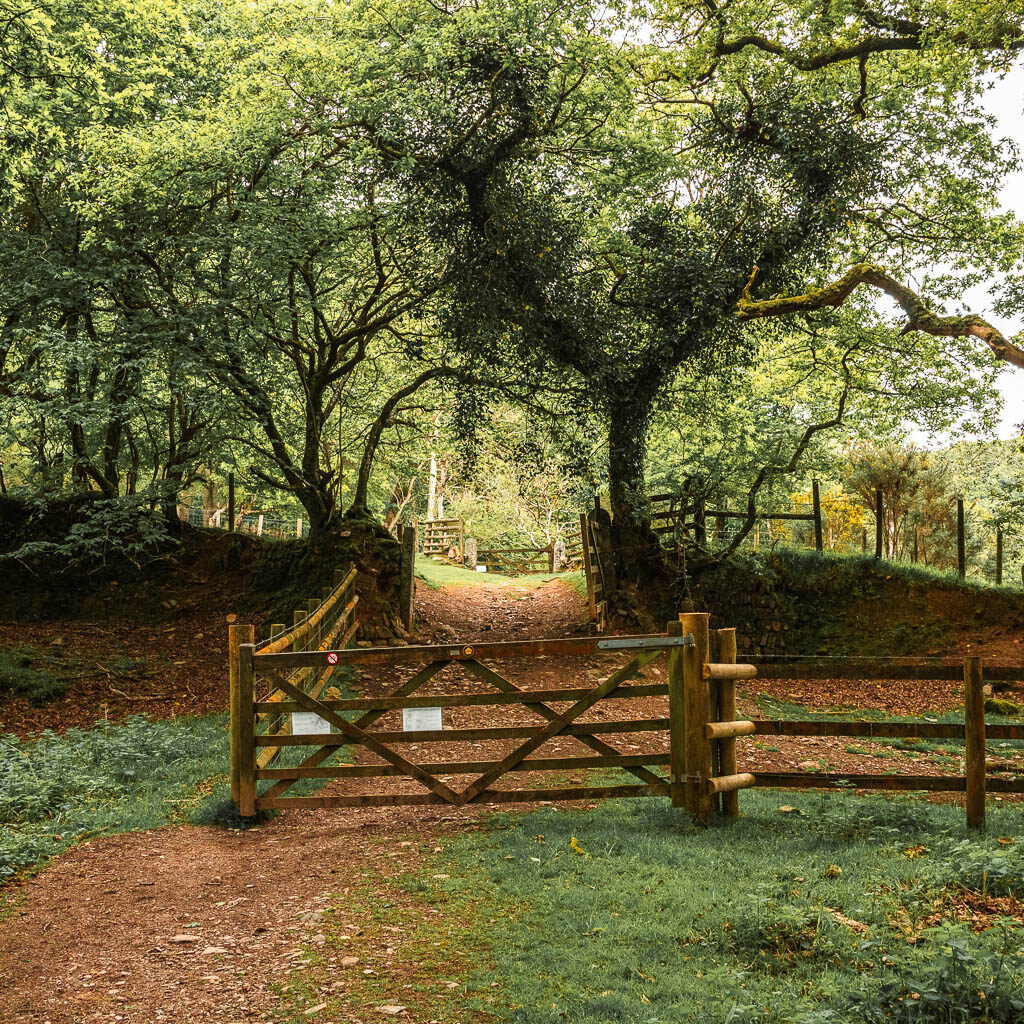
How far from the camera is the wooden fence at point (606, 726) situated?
6945 mm

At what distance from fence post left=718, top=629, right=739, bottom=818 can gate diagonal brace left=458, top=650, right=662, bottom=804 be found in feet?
1.80

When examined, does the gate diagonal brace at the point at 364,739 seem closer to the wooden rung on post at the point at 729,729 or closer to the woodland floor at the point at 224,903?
the woodland floor at the point at 224,903

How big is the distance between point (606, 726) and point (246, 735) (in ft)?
10.1

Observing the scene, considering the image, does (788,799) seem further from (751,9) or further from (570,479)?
(751,9)

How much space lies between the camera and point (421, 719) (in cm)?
753

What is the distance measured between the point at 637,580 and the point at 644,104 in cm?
991

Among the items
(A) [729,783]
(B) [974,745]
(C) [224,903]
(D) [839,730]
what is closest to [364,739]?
(C) [224,903]

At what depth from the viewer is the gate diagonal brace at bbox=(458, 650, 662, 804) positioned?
7.16 metres

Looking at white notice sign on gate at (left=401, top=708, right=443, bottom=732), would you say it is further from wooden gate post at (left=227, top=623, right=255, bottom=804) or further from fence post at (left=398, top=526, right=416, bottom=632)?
fence post at (left=398, top=526, right=416, bottom=632)

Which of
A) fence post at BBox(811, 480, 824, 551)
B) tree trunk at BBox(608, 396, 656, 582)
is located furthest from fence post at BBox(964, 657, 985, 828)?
fence post at BBox(811, 480, 824, 551)

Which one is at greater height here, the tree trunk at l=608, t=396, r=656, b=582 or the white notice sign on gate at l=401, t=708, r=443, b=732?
the tree trunk at l=608, t=396, r=656, b=582

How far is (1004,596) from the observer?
1883cm

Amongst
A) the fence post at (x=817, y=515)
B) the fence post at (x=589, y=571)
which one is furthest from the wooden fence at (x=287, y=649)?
the fence post at (x=817, y=515)

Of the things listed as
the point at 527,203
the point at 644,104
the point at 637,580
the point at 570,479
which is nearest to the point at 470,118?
the point at 527,203
